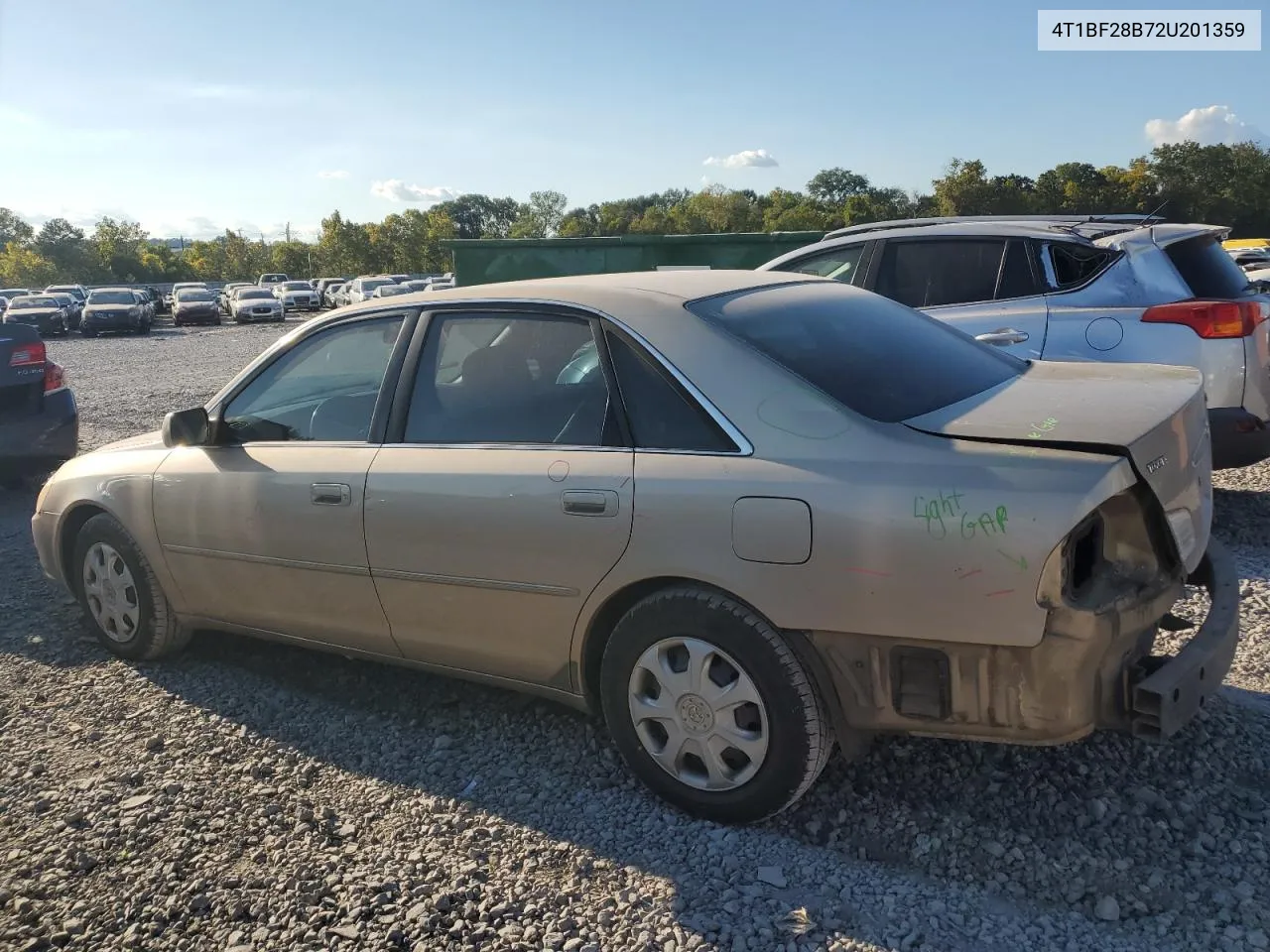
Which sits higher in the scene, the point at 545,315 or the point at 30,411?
the point at 545,315

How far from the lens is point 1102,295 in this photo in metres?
5.66

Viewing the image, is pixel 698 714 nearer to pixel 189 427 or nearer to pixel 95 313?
pixel 189 427

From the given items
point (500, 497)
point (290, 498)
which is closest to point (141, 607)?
point (290, 498)

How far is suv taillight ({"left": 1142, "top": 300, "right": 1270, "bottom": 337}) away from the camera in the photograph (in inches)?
209

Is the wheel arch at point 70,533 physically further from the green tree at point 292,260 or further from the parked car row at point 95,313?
the green tree at point 292,260

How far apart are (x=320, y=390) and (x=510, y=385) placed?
3.32ft

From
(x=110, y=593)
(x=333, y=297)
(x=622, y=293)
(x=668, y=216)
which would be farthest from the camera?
(x=668, y=216)

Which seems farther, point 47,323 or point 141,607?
point 47,323

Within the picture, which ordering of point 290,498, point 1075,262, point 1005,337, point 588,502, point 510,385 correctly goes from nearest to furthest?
point 588,502
point 510,385
point 290,498
point 1005,337
point 1075,262

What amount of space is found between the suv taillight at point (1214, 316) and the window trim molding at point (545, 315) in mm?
3642

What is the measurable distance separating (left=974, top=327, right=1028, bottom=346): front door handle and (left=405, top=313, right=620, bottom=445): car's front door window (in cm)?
260

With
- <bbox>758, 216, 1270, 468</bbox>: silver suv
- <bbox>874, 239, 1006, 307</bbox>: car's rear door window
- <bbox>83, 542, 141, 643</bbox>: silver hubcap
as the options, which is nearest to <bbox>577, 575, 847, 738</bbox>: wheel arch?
<bbox>83, 542, 141, 643</bbox>: silver hubcap

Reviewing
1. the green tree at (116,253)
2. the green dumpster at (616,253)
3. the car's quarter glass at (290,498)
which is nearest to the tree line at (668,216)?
the green tree at (116,253)

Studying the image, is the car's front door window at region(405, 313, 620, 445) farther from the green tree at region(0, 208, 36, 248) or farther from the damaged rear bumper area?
the green tree at region(0, 208, 36, 248)
